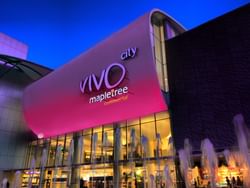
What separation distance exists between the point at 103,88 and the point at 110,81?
938mm

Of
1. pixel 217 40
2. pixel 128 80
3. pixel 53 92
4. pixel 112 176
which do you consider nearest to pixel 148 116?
pixel 128 80

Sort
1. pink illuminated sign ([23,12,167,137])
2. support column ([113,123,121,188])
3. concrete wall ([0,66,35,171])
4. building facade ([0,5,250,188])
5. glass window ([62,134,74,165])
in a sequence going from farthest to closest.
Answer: concrete wall ([0,66,35,171]) → glass window ([62,134,74,165]) → support column ([113,123,121,188]) → pink illuminated sign ([23,12,167,137]) → building facade ([0,5,250,188])

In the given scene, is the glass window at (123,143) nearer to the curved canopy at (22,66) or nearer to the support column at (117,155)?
the support column at (117,155)

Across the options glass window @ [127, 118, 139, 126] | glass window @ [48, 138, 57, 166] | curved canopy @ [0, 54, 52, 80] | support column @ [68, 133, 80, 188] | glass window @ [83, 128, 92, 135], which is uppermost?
curved canopy @ [0, 54, 52, 80]

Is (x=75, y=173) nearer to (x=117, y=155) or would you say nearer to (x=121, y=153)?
(x=117, y=155)

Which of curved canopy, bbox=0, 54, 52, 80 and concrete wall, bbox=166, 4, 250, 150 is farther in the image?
curved canopy, bbox=0, 54, 52, 80

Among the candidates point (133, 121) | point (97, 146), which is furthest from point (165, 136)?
point (97, 146)

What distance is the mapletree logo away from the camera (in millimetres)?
17203

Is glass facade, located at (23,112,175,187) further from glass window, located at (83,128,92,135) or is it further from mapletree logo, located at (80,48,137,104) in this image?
mapletree logo, located at (80,48,137,104)

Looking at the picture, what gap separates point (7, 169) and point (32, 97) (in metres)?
8.46

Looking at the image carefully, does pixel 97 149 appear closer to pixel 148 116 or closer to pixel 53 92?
pixel 148 116

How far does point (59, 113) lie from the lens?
21.6 meters

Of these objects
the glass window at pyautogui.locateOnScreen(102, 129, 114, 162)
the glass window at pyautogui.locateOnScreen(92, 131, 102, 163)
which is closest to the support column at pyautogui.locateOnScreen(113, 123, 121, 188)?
the glass window at pyautogui.locateOnScreen(102, 129, 114, 162)

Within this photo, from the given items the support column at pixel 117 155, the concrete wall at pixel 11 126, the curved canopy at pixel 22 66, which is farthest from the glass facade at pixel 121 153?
the curved canopy at pixel 22 66
